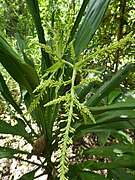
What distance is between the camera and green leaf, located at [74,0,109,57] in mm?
798

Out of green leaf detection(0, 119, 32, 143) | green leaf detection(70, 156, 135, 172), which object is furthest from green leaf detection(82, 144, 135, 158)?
green leaf detection(0, 119, 32, 143)

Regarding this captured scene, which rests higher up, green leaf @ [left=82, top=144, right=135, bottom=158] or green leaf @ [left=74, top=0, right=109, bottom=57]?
green leaf @ [left=74, top=0, right=109, bottom=57]

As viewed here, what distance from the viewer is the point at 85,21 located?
837 millimetres

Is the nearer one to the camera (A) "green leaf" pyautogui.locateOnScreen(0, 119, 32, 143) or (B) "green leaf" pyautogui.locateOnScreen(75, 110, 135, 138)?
(B) "green leaf" pyautogui.locateOnScreen(75, 110, 135, 138)

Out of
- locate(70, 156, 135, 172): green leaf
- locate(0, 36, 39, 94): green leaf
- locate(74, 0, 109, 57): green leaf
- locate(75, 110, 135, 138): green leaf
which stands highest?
locate(74, 0, 109, 57): green leaf

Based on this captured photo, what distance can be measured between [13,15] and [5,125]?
1.46 meters

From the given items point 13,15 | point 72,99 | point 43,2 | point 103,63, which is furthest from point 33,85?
point 13,15

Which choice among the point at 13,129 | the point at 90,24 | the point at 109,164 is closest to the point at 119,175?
the point at 109,164

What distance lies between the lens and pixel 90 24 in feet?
2.67

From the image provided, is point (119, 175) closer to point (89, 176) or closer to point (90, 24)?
point (89, 176)

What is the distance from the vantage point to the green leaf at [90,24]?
2.62 feet

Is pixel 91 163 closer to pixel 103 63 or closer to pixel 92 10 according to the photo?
pixel 92 10

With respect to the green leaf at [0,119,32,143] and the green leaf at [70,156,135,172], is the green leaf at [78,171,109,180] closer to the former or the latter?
the green leaf at [70,156,135,172]

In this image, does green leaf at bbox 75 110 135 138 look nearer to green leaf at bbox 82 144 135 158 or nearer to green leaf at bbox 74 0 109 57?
green leaf at bbox 82 144 135 158
